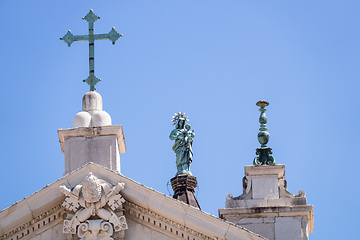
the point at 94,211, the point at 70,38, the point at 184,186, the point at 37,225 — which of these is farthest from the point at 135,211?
the point at 70,38

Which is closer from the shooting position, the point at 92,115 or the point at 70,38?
the point at 92,115

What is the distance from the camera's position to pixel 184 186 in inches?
1885

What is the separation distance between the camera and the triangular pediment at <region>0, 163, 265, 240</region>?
131ft

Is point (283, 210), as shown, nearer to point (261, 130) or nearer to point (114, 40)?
→ point (261, 130)

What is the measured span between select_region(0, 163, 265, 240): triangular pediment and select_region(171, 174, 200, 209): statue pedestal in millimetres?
7386

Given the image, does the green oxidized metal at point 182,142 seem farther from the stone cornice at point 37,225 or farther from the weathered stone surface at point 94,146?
the stone cornice at point 37,225

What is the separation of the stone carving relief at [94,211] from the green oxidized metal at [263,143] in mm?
7384

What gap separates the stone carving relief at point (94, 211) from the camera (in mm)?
39656

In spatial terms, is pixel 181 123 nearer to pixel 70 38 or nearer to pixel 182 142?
pixel 182 142

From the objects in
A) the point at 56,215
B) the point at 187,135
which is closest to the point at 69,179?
the point at 56,215

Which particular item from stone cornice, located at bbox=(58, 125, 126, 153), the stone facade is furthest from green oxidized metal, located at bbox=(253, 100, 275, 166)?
stone cornice, located at bbox=(58, 125, 126, 153)

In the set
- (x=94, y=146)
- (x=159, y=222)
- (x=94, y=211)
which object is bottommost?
(x=159, y=222)

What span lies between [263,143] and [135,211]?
7.62 metres

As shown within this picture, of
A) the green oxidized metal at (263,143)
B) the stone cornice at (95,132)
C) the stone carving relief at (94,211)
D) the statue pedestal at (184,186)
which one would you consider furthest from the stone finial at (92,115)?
the stone carving relief at (94,211)
